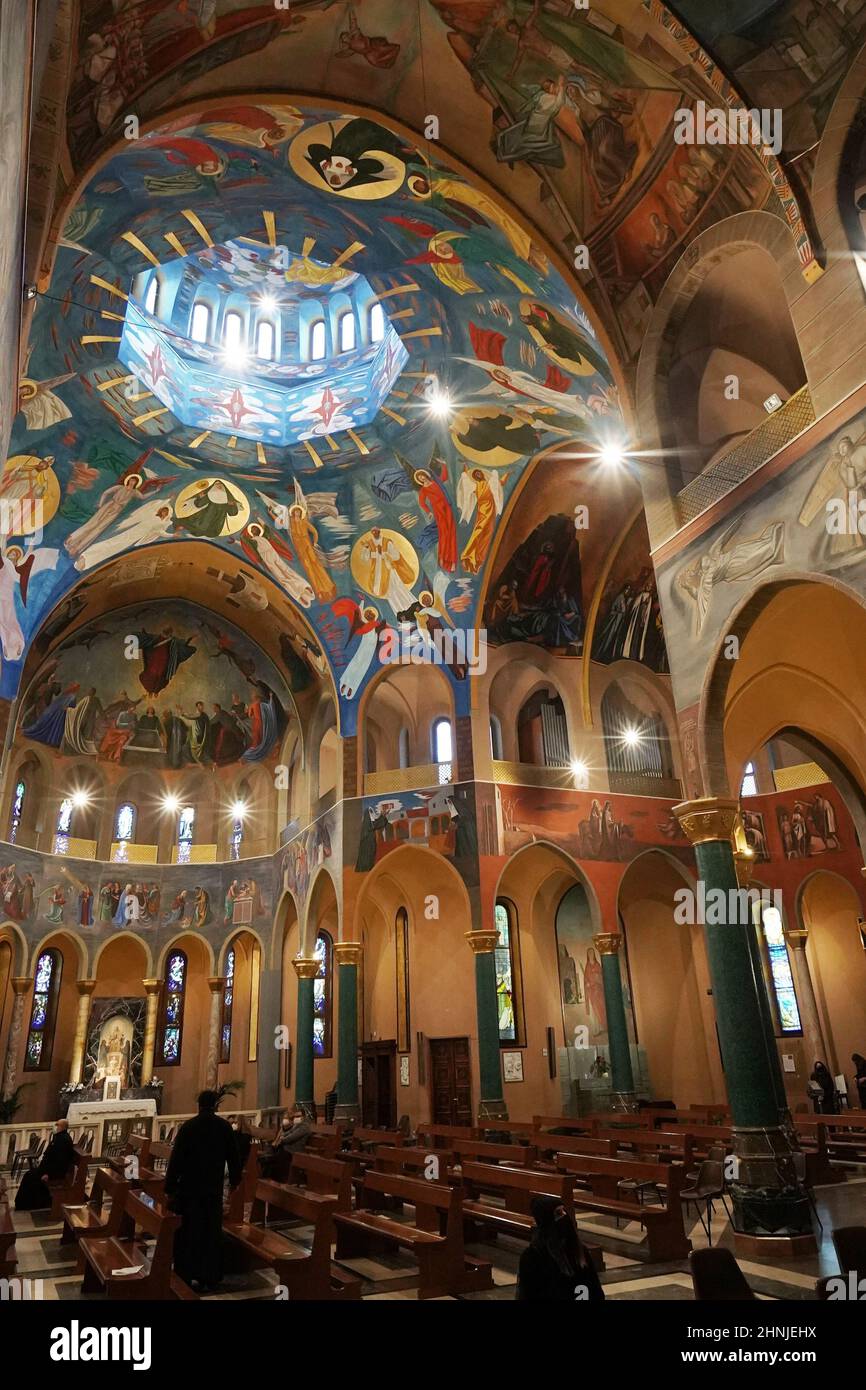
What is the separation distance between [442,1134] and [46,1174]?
6.55 meters

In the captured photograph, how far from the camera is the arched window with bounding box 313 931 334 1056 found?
24000mm

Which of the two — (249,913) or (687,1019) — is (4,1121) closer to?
(249,913)

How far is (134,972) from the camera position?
26.8 meters

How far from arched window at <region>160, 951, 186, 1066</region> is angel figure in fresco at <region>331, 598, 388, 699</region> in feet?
35.9

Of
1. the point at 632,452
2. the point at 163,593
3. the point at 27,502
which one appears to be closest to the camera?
the point at 632,452

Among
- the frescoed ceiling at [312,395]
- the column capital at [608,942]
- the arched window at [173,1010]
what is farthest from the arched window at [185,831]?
the column capital at [608,942]

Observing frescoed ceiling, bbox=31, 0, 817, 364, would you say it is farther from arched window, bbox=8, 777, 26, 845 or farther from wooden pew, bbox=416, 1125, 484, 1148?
arched window, bbox=8, 777, 26, 845

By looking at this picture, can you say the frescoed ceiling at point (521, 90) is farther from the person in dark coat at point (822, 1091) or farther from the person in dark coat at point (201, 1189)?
the person in dark coat at point (822, 1091)

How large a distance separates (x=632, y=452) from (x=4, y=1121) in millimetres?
20966

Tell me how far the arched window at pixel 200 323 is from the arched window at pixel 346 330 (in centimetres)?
307

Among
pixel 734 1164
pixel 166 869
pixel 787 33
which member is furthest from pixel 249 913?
pixel 787 33

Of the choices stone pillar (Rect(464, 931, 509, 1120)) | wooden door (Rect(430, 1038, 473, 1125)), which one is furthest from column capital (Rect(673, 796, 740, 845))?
wooden door (Rect(430, 1038, 473, 1125))

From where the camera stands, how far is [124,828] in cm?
2683

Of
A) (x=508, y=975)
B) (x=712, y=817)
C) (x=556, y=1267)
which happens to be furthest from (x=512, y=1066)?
(x=556, y=1267)
